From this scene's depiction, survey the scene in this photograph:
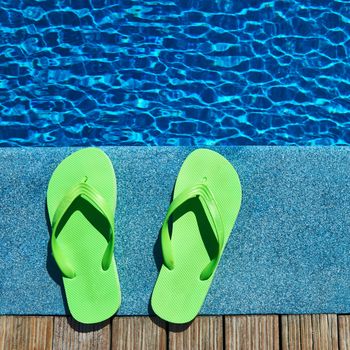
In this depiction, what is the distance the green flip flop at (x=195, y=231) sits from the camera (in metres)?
1.93

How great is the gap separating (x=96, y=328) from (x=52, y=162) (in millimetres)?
646

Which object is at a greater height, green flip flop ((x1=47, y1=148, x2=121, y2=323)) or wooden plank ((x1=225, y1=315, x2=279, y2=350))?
green flip flop ((x1=47, y1=148, x2=121, y2=323))

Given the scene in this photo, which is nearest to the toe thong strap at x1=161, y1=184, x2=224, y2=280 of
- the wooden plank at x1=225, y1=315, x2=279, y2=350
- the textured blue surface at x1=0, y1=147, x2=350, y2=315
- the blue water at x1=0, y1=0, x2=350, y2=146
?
the textured blue surface at x1=0, y1=147, x2=350, y2=315

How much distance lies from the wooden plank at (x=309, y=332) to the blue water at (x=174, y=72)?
75 cm

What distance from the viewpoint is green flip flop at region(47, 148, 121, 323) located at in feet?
6.35

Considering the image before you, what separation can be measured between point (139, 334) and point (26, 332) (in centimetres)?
41

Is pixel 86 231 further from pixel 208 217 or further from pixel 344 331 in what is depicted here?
pixel 344 331

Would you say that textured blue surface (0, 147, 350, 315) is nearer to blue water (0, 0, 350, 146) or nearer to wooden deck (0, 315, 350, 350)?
wooden deck (0, 315, 350, 350)

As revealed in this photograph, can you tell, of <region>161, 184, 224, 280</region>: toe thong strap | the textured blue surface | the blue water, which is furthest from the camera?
the blue water

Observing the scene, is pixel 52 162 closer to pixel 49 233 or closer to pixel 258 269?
pixel 49 233

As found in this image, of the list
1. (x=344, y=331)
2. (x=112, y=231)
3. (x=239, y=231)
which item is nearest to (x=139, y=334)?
(x=112, y=231)

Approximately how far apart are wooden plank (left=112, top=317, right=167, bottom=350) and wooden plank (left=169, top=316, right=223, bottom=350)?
0.04 m

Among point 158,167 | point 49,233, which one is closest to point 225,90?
point 158,167

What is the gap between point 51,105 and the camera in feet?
7.75
